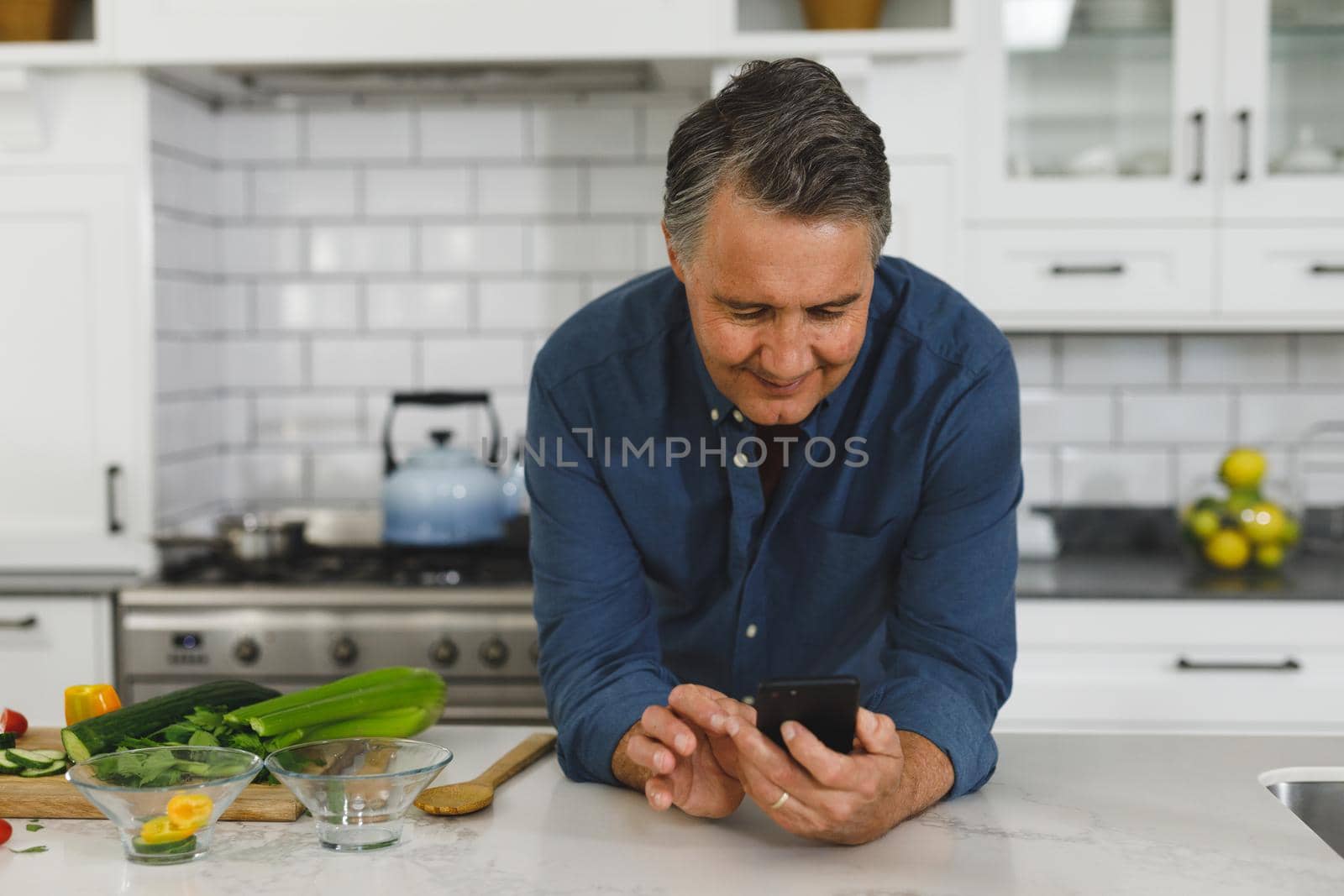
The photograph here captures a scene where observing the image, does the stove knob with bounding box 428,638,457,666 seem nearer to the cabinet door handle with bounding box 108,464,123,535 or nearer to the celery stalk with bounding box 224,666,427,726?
the cabinet door handle with bounding box 108,464,123,535

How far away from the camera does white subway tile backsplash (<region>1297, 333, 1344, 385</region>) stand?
10.7ft

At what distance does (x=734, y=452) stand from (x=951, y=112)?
1.47 metres

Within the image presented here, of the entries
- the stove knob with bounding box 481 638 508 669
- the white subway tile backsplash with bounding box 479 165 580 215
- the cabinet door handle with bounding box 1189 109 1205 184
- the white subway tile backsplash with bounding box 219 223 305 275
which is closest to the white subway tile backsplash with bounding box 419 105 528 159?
the white subway tile backsplash with bounding box 479 165 580 215

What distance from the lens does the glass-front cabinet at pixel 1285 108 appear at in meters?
2.88

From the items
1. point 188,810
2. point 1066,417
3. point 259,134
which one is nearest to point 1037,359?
point 1066,417

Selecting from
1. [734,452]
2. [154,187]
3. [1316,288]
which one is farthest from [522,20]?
[1316,288]

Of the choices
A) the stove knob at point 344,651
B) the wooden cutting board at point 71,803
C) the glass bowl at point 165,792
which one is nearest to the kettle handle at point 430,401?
the stove knob at point 344,651

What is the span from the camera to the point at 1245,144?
285 centimetres

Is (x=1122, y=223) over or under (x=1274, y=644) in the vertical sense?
over

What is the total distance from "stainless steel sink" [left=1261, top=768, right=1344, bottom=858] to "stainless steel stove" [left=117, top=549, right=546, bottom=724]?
1.52 m

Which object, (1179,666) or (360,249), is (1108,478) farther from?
(360,249)

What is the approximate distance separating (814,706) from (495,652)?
1581mm

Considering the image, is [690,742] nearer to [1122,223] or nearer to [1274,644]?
[1274,644]

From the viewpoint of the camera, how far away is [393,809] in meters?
1.23
